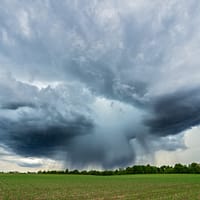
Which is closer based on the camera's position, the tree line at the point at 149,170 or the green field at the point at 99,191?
the green field at the point at 99,191

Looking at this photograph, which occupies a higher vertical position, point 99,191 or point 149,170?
point 149,170

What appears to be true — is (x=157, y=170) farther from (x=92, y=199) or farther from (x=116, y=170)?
(x=92, y=199)

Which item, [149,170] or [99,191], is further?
[149,170]

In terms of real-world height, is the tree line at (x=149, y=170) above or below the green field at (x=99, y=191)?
above

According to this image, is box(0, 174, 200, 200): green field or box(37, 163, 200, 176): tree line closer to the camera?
box(0, 174, 200, 200): green field

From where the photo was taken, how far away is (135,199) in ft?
91.6

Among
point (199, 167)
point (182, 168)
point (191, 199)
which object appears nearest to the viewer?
point (191, 199)

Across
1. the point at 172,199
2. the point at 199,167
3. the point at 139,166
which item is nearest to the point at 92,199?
the point at 172,199

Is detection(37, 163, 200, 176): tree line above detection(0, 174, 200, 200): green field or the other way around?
above

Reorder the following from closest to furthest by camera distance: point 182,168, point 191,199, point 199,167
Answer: point 191,199
point 199,167
point 182,168

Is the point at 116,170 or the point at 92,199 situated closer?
the point at 92,199

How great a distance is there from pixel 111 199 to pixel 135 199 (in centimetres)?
241

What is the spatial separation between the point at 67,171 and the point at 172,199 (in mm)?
142478

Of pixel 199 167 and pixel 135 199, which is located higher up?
pixel 199 167
